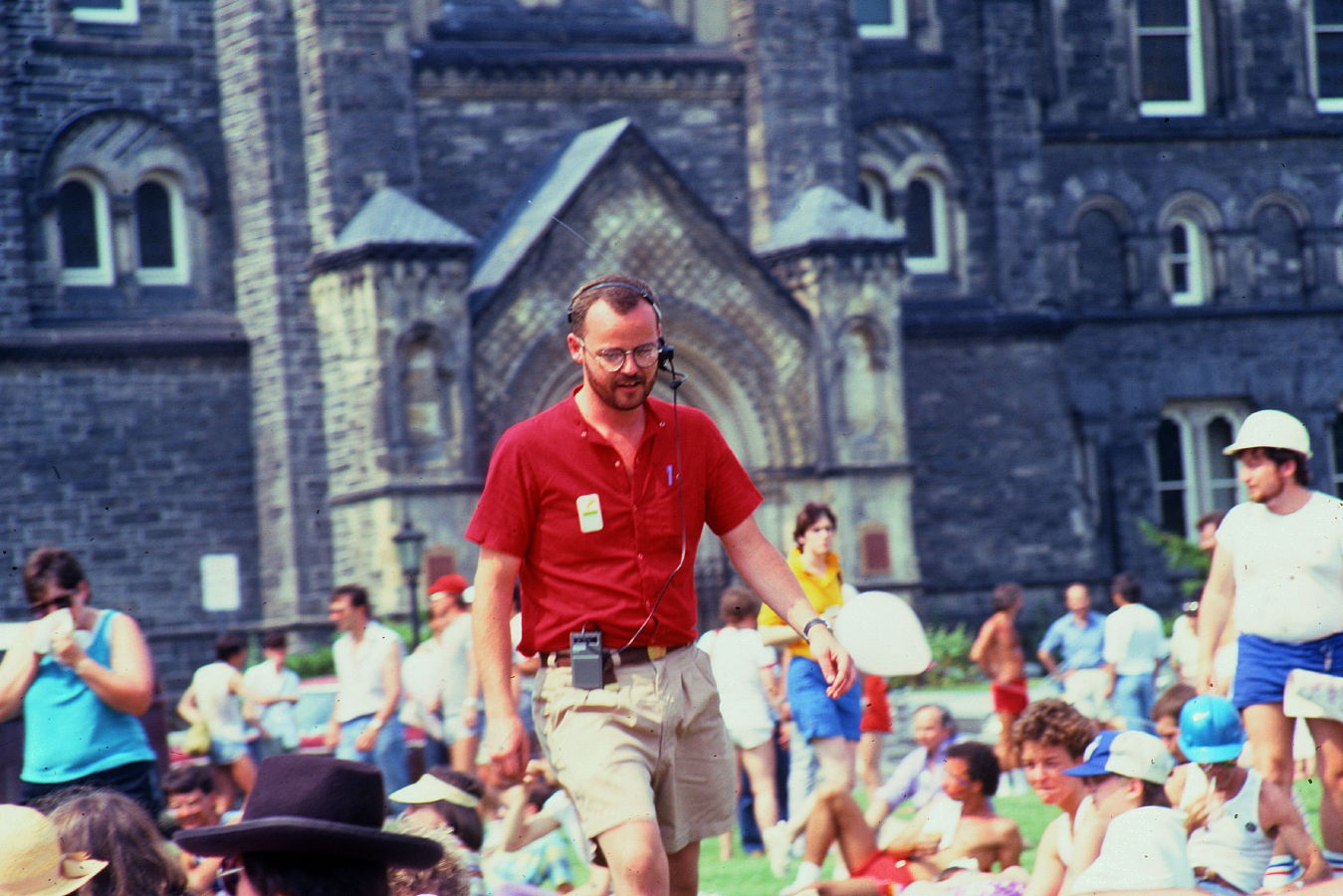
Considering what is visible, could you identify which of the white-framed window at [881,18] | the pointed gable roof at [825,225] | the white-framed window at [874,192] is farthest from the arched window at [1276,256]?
the pointed gable roof at [825,225]

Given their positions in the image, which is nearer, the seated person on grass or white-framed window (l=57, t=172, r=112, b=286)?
the seated person on grass

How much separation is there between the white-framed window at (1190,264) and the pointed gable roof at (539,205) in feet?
33.0

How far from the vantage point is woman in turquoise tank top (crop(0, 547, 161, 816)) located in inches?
306

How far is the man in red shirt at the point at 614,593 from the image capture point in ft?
17.8

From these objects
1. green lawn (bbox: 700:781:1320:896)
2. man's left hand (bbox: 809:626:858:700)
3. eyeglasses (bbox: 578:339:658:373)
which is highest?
eyeglasses (bbox: 578:339:658:373)

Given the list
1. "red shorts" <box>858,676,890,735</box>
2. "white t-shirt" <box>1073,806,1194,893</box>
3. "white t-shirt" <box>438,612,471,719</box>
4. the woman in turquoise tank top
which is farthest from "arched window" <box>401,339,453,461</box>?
"white t-shirt" <box>1073,806,1194,893</box>

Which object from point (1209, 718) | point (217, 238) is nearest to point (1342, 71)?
point (217, 238)

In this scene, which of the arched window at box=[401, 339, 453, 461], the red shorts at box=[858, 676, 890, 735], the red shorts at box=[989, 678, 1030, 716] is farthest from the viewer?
the arched window at box=[401, 339, 453, 461]

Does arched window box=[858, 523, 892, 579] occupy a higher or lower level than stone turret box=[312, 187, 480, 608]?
lower

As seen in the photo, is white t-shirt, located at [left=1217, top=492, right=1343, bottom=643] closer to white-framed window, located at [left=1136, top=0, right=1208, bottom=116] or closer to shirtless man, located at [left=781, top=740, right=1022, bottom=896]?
shirtless man, located at [left=781, top=740, right=1022, bottom=896]

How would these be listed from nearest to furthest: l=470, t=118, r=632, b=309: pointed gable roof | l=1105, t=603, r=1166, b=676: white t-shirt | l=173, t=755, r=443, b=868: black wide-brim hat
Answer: l=173, t=755, r=443, b=868: black wide-brim hat < l=1105, t=603, r=1166, b=676: white t-shirt < l=470, t=118, r=632, b=309: pointed gable roof

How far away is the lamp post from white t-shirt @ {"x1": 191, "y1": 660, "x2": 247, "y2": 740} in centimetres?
775

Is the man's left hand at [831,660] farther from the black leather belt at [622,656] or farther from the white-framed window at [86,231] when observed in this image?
the white-framed window at [86,231]

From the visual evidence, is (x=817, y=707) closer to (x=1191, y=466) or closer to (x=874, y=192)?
(x=874, y=192)
